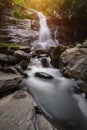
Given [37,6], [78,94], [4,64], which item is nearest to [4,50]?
[4,64]

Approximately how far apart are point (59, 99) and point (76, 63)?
59.6 inches

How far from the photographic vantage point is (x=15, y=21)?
13.9 m

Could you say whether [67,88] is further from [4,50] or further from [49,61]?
[4,50]

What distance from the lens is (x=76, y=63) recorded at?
5.09m

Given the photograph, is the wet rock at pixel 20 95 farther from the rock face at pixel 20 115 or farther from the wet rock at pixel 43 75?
the wet rock at pixel 43 75

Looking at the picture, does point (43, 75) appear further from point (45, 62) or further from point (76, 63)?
point (45, 62)

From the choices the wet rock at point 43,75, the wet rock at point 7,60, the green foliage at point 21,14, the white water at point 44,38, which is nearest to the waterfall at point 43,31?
the white water at point 44,38

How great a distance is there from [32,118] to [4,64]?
4005mm

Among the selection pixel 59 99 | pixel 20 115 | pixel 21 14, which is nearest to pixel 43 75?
pixel 59 99

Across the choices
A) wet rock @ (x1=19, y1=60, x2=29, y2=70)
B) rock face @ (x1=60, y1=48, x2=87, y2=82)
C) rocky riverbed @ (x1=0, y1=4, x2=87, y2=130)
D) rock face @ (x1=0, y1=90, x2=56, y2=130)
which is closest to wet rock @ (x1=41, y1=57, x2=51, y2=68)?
rocky riverbed @ (x1=0, y1=4, x2=87, y2=130)

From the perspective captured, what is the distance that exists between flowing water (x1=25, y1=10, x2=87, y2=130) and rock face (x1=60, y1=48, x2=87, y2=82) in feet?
1.53

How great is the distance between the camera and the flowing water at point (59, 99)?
Answer: 3285mm

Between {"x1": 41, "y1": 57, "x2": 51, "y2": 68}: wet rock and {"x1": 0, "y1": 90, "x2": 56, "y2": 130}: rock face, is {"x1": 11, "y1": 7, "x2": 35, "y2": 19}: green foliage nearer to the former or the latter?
{"x1": 41, "y1": 57, "x2": 51, "y2": 68}: wet rock

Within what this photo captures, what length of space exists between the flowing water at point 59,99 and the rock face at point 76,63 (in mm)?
467
